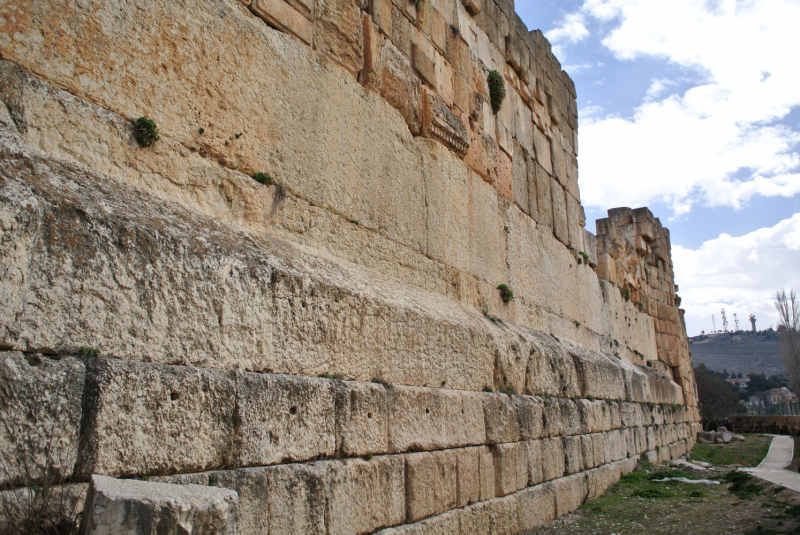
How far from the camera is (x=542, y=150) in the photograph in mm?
8234

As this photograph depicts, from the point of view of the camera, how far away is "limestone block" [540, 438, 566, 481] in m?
5.64

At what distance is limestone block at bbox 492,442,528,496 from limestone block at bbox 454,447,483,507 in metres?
0.33

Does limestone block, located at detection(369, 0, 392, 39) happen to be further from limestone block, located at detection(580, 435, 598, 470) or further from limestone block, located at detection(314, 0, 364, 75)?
limestone block, located at detection(580, 435, 598, 470)

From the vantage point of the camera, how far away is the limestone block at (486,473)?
14.8ft

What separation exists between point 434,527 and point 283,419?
1498mm

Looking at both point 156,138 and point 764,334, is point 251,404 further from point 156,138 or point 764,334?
point 764,334

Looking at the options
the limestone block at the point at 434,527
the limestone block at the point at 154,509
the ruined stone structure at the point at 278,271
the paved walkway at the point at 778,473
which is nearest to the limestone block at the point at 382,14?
the ruined stone structure at the point at 278,271

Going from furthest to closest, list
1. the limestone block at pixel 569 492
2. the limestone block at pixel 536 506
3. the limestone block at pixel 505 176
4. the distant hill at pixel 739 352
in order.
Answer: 1. the distant hill at pixel 739 352
2. the limestone block at pixel 505 176
3. the limestone block at pixel 569 492
4. the limestone block at pixel 536 506

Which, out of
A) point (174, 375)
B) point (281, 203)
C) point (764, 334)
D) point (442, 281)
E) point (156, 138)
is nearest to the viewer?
point (174, 375)

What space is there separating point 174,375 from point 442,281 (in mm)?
2953

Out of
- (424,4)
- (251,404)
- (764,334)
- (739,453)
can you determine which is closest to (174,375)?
(251,404)

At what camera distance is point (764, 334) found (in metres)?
116

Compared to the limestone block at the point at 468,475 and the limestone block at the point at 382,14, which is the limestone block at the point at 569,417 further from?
the limestone block at the point at 382,14

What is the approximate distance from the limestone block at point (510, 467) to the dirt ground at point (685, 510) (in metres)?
0.46
